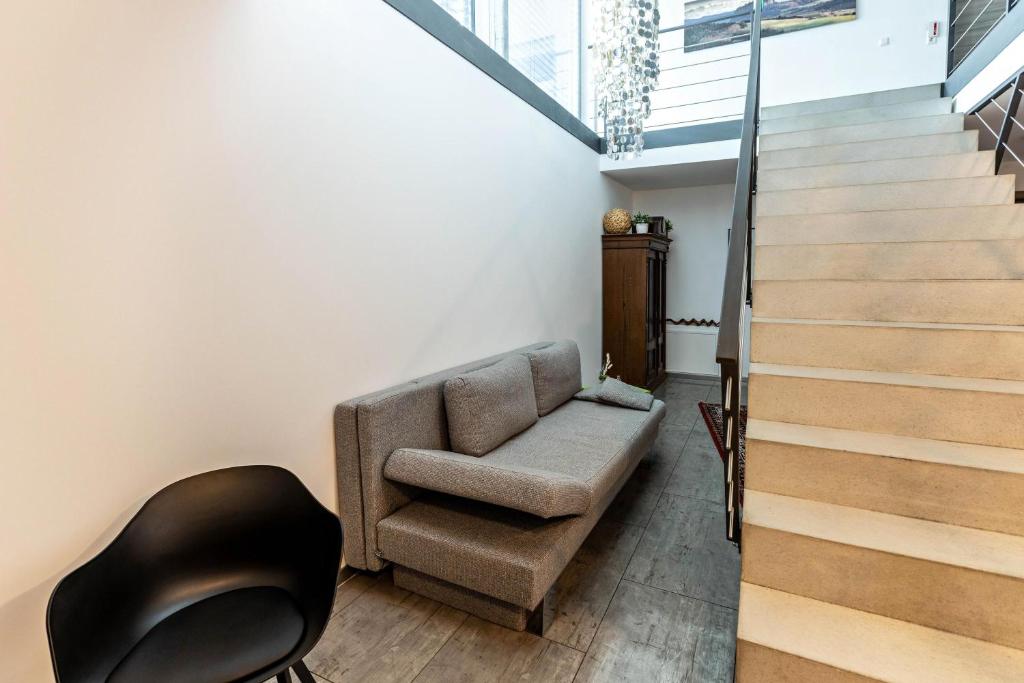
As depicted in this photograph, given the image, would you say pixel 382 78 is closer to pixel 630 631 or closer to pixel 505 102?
pixel 505 102

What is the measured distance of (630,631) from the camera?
1.82 m

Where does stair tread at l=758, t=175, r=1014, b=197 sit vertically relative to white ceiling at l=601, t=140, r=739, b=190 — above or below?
below

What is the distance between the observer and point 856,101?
4.04 meters

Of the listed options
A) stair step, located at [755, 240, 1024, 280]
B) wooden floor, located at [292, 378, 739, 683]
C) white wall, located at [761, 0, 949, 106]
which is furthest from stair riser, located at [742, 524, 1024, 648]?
white wall, located at [761, 0, 949, 106]

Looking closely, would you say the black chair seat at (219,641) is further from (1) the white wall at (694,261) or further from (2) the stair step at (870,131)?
(1) the white wall at (694,261)

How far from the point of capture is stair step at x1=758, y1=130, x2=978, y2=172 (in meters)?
3.09

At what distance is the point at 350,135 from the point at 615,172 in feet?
11.5

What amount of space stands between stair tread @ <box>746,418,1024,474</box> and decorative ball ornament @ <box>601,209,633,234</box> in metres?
3.41

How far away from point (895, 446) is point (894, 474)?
4.9 inches

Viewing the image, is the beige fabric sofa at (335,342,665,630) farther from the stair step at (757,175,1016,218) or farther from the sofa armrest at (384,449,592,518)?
the stair step at (757,175,1016,218)

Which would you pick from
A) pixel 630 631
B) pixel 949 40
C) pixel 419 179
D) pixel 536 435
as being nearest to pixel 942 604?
pixel 630 631

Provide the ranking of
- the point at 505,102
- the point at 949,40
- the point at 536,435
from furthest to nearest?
the point at 949,40, the point at 505,102, the point at 536,435

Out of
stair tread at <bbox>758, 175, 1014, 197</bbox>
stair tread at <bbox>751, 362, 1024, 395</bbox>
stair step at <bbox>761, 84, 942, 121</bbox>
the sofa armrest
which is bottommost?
the sofa armrest

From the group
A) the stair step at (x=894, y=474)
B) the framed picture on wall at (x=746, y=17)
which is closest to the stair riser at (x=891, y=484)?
the stair step at (x=894, y=474)
